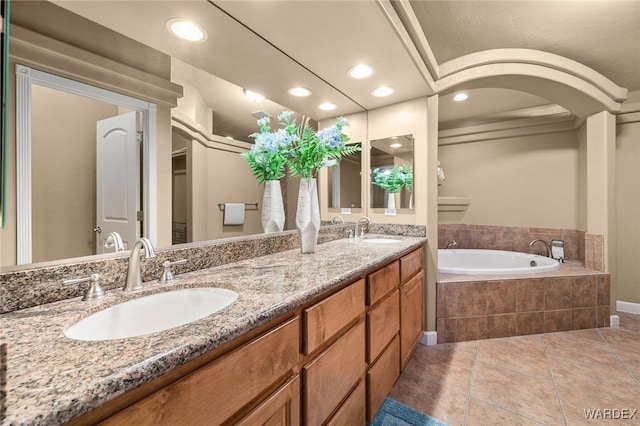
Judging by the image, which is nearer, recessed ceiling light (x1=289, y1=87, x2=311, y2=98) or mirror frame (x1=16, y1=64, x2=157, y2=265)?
mirror frame (x1=16, y1=64, x2=157, y2=265)

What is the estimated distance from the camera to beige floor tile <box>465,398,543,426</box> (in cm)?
147

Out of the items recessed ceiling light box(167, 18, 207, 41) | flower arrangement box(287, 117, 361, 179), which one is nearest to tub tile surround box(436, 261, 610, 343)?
flower arrangement box(287, 117, 361, 179)

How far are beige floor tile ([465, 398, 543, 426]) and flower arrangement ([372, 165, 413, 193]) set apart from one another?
1.58 meters

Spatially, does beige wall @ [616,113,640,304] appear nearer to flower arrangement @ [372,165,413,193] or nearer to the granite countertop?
flower arrangement @ [372,165,413,193]

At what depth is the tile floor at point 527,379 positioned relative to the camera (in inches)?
60.9

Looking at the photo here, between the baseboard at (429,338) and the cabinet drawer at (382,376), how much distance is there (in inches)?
28.6

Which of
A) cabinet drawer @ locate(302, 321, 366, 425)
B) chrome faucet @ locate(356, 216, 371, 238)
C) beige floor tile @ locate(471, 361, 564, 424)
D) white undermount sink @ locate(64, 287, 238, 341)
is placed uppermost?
chrome faucet @ locate(356, 216, 371, 238)

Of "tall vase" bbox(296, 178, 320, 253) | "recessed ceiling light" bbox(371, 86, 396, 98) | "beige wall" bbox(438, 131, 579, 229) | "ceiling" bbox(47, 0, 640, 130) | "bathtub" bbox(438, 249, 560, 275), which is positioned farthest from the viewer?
"beige wall" bbox(438, 131, 579, 229)

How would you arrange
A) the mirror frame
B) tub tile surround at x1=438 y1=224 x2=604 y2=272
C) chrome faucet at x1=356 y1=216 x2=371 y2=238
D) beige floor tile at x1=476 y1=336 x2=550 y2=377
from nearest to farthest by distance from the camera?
the mirror frame → beige floor tile at x1=476 y1=336 x2=550 y2=377 → chrome faucet at x1=356 y1=216 x2=371 y2=238 → tub tile surround at x1=438 y1=224 x2=604 y2=272

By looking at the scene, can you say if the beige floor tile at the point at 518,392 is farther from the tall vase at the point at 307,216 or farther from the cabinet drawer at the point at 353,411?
the tall vase at the point at 307,216

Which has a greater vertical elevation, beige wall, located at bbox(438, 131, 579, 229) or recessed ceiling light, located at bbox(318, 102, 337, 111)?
recessed ceiling light, located at bbox(318, 102, 337, 111)

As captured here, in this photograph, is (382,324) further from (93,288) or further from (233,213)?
(93,288)

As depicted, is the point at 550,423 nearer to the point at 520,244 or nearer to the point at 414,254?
the point at 414,254

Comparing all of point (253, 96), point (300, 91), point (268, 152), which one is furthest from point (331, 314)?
point (300, 91)
